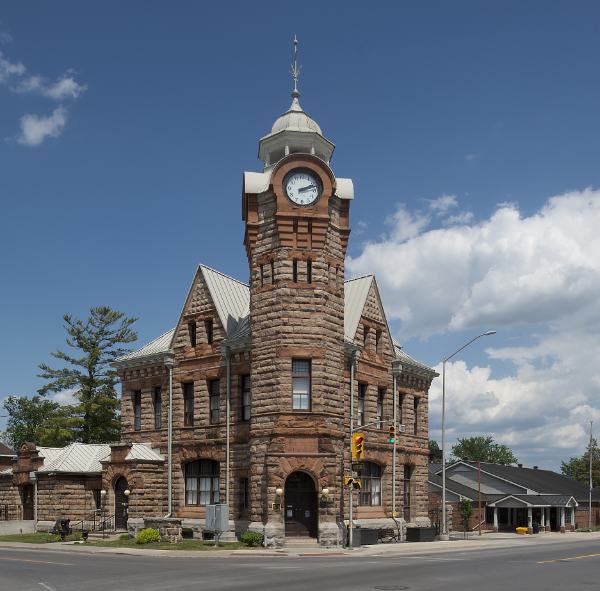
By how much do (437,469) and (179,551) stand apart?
4312 centimetres

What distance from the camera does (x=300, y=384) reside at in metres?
32.5

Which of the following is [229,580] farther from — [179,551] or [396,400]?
[396,400]

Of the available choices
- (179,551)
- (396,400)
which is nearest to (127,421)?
(179,551)

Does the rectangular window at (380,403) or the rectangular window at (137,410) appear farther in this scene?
the rectangular window at (137,410)

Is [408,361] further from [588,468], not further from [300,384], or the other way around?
[588,468]

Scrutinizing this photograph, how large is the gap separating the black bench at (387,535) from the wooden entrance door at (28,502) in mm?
21714

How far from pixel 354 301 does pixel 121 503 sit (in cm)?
1773

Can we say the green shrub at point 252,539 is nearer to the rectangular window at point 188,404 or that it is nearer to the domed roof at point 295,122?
the rectangular window at point 188,404

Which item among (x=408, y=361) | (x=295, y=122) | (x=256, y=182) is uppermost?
(x=295, y=122)

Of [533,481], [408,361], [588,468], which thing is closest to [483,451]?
[588,468]

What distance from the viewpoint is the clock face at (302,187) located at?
34.1 m

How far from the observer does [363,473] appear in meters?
37.6

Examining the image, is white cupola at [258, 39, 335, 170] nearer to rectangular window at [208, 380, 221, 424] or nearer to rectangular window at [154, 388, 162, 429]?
rectangular window at [208, 380, 221, 424]

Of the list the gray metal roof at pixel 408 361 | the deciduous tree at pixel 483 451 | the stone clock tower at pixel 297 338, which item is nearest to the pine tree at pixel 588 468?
the deciduous tree at pixel 483 451
